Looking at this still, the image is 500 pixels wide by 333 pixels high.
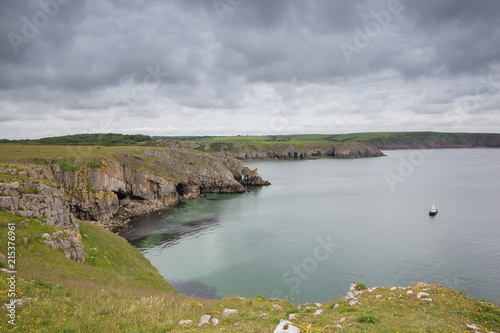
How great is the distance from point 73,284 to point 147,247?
89.6 feet

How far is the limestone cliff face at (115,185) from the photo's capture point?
76.2 feet

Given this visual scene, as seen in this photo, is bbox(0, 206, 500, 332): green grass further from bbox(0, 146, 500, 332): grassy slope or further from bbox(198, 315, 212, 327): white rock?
bbox(198, 315, 212, 327): white rock

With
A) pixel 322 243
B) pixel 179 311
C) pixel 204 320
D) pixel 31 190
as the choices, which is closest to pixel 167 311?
pixel 179 311

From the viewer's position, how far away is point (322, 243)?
40.9 meters

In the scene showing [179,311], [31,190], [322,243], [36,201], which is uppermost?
[31,190]

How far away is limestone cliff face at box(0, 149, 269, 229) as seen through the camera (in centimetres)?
2323

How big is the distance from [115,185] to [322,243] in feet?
147

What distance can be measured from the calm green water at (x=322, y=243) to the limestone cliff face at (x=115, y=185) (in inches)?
259

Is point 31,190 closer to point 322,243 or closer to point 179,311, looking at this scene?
point 179,311

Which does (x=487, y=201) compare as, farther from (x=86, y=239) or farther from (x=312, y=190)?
(x=86, y=239)

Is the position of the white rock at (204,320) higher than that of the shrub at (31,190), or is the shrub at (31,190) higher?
the shrub at (31,190)

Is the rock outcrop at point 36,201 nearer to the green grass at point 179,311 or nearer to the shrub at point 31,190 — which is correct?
the shrub at point 31,190

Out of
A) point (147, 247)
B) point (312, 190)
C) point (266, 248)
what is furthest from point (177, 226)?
point (312, 190)

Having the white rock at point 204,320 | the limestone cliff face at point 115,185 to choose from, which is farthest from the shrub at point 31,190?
the white rock at point 204,320
